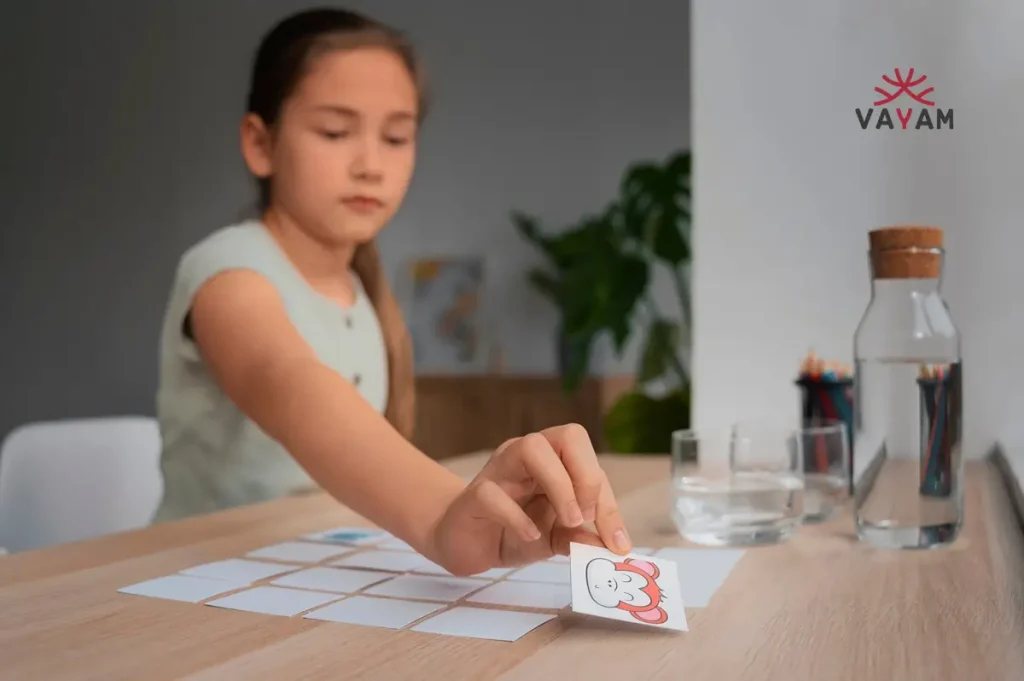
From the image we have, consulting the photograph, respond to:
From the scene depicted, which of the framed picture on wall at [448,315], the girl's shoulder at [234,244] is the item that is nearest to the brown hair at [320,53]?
the girl's shoulder at [234,244]

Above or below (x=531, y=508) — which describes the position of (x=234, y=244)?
above

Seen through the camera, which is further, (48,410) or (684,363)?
(48,410)

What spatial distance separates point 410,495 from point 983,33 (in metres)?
0.86

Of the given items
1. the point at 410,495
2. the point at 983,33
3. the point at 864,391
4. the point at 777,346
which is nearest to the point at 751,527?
the point at 864,391

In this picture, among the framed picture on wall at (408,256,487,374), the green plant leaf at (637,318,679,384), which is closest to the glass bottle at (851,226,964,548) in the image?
the green plant leaf at (637,318,679,384)

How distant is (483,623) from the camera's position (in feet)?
1.62

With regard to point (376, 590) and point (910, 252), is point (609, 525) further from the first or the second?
point (910, 252)

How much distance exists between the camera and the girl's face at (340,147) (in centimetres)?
107

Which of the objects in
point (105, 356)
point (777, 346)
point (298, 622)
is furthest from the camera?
point (105, 356)

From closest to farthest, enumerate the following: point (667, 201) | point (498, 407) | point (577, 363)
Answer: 1. point (667, 201)
2. point (577, 363)
3. point (498, 407)

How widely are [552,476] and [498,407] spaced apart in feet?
9.00

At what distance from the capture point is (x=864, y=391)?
737 mm

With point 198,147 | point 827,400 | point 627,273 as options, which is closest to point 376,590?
point 827,400

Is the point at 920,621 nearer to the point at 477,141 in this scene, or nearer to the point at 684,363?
the point at 684,363
